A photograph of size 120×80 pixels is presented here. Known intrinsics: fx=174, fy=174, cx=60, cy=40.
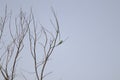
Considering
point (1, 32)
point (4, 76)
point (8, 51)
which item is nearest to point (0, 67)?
point (4, 76)

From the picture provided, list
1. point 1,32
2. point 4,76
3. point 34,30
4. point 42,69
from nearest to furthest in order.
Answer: point 42,69, point 4,76, point 34,30, point 1,32

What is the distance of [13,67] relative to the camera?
3.79 m

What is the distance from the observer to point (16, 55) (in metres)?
3.89

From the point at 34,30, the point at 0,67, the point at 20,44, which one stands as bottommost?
the point at 0,67

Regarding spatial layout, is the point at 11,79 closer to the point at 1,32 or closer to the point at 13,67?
the point at 13,67

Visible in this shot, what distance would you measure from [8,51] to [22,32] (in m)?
0.59

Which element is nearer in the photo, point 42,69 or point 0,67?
point 42,69

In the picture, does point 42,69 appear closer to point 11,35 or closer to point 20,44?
point 20,44

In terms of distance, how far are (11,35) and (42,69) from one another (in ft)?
4.57

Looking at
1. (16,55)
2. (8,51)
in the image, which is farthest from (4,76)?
(8,51)

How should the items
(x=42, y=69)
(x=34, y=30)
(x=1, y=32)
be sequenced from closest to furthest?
1. (x=42, y=69)
2. (x=34, y=30)
3. (x=1, y=32)

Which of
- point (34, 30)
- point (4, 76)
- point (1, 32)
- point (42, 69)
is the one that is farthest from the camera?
point (1, 32)

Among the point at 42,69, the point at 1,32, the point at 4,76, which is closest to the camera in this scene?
the point at 42,69

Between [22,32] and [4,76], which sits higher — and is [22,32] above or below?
above
